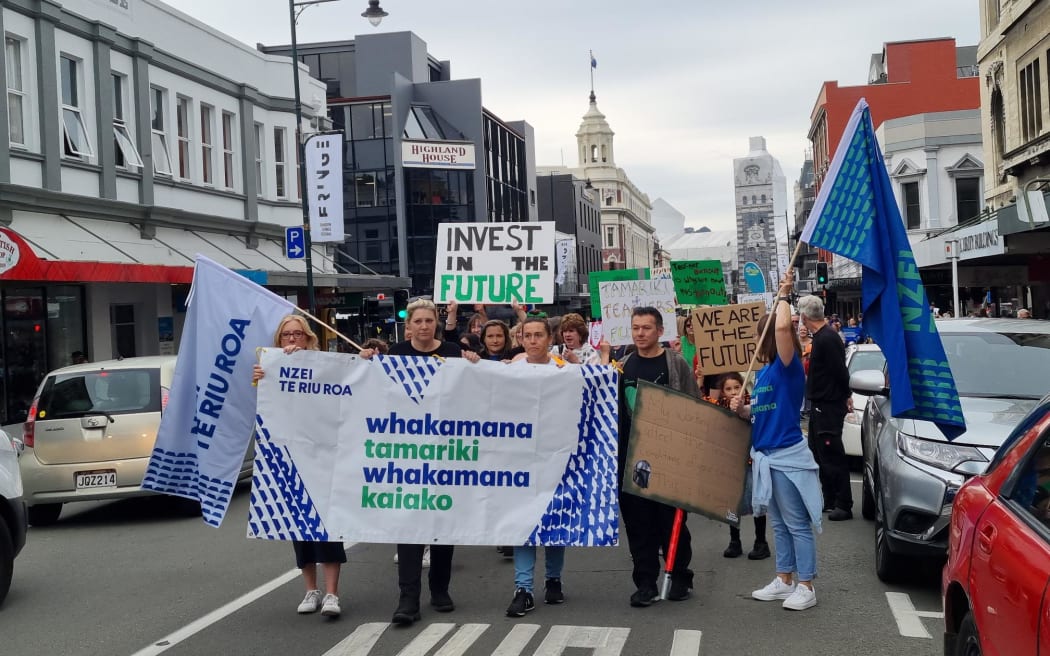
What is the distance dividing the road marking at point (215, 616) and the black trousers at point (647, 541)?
2.57 m

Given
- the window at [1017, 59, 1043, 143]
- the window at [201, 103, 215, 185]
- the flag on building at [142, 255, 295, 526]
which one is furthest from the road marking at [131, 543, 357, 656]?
the window at [1017, 59, 1043, 143]

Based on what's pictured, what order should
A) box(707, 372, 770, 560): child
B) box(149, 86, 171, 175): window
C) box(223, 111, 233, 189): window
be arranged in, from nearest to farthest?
box(707, 372, 770, 560): child, box(149, 86, 171, 175): window, box(223, 111, 233, 189): window

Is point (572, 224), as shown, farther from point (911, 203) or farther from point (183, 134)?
point (183, 134)

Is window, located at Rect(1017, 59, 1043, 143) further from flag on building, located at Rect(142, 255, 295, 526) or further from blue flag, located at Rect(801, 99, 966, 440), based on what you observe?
flag on building, located at Rect(142, 255, 295, 526)

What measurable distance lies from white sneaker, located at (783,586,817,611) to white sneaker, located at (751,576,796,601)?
181 millimetres

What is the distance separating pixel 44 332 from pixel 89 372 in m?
11.8

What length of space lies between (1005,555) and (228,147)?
28.7 m

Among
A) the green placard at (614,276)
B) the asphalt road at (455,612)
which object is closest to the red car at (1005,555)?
the asphalt road at (455,612)

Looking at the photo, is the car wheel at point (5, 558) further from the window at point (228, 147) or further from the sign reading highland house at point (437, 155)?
the sign reading highland house at point (437, 155)

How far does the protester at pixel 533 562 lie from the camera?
6754 mm

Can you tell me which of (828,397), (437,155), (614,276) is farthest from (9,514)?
(437,155)

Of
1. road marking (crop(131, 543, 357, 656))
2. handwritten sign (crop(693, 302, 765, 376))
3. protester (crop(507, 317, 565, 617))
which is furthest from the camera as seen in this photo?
handwritten sign (crop(693, 302, 765, 376))

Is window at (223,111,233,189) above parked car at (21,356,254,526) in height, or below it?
above

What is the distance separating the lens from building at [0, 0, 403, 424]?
20.9 meters
